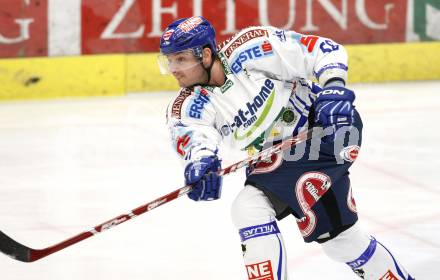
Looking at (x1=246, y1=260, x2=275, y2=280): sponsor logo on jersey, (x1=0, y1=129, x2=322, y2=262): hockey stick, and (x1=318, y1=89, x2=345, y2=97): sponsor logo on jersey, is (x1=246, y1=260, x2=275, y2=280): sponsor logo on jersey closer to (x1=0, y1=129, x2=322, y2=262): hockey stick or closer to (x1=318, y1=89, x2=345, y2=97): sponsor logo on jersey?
(x1=0, y1=129, x2=322, y2=262): hockey stick

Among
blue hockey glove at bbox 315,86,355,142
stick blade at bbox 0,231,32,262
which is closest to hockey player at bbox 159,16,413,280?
blue hockey glove at bbox 315,86,355,142

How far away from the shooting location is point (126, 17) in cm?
805

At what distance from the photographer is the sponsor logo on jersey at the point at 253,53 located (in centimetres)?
383

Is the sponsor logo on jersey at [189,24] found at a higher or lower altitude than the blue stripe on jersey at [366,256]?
higher

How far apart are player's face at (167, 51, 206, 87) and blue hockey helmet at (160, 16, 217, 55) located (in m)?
0.02

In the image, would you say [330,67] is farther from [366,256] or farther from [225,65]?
[366,256]

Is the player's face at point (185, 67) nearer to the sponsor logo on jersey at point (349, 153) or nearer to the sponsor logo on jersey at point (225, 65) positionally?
the sponsor logo on jersey at point (225, 65)

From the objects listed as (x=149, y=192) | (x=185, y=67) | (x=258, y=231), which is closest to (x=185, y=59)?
(x=185, y=67)

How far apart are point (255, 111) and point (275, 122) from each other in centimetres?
10

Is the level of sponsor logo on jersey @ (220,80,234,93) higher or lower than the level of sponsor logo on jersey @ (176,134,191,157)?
higher

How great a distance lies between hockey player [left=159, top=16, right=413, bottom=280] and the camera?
143 inches

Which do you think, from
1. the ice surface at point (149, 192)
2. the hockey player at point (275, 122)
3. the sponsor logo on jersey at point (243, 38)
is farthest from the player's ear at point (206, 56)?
the ice surface at point (149, 192)

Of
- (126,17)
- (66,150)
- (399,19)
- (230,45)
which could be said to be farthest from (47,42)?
(230,45)

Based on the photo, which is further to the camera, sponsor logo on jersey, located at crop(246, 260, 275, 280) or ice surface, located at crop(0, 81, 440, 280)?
ice surface, located at crop(0, 81, 440, 280)
